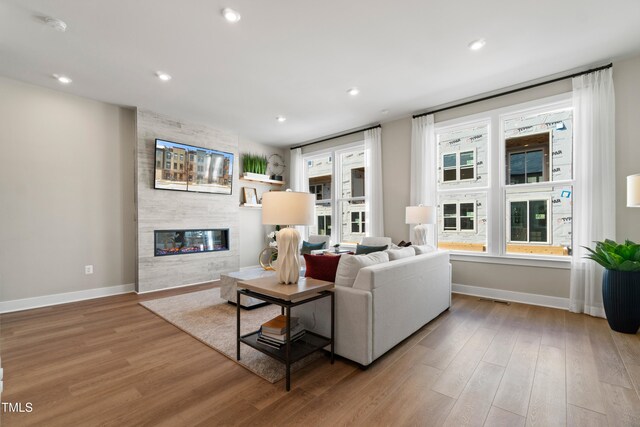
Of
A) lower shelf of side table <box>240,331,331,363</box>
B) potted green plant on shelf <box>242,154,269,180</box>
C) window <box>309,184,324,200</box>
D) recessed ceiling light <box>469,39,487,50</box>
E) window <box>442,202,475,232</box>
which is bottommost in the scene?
lower shelf of side table <box>240,331,331,363</box>

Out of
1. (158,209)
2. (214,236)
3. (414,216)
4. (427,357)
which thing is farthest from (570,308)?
(158,209)

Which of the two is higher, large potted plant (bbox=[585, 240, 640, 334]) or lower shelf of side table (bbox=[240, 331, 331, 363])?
large potted plant (bbox=[585, 240, 640, 334])

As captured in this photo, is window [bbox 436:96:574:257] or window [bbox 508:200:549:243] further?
window [bbox 508:200:549:243]

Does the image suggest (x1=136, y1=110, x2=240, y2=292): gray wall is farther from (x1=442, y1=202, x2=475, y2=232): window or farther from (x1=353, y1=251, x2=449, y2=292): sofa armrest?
(x1=442, y1=202, x2=475, y2=232): window

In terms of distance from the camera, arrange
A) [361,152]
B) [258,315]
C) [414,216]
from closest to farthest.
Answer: [258,315] < [414,216] < [361,152]

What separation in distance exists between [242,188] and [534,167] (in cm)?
522

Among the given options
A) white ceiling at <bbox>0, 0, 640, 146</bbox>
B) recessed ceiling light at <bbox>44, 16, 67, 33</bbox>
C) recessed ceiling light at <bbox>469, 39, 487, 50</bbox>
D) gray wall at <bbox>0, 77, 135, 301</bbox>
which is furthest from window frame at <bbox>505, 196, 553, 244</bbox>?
gray wall at <bbox>0, 77, 135, 301</bbox>

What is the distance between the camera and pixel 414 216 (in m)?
4.13

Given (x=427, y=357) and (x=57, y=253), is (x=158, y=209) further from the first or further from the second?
(x=427, y=357)

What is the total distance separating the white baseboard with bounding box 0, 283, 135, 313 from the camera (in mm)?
3512

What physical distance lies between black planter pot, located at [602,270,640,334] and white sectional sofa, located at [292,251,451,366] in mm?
1841

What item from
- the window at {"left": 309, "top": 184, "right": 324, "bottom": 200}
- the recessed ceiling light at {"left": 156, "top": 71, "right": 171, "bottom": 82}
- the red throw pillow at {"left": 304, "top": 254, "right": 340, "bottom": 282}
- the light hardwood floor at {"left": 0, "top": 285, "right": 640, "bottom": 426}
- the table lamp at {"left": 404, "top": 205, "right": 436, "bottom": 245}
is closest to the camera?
the light hardwood floor at {"left": 0, "top": 285, "right": 640, "bottom": 426}

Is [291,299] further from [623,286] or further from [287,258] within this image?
[623,286]

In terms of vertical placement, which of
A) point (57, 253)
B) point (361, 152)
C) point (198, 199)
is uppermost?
point (361, 152)
